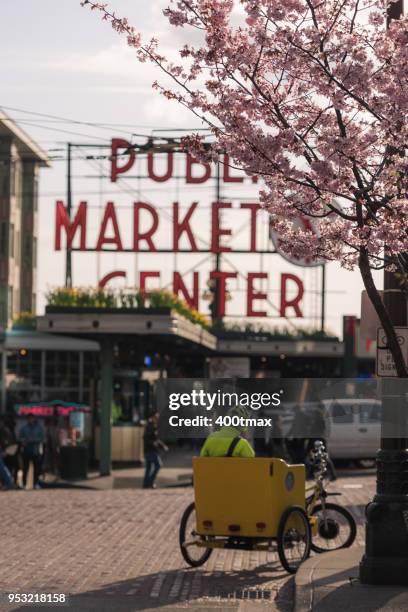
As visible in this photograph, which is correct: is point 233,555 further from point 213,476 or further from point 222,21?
point 222,21

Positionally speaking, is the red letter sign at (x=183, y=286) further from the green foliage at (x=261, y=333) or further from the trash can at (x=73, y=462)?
the trash can at (x=73, y=462)

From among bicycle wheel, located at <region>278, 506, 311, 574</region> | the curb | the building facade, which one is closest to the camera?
the curb

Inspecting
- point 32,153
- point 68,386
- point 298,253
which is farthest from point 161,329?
point 32,153

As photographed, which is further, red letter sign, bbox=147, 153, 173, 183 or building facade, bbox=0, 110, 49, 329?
building facade, bbox=0, 110, 49, 329

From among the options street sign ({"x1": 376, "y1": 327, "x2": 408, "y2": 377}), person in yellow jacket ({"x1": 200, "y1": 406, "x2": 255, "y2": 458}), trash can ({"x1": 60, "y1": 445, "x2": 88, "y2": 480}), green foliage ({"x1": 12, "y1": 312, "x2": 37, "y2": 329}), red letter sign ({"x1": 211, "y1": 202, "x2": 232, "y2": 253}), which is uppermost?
red letter sign ({"x1": 211, "y1": 202, "x2": 232, "y2": 253})

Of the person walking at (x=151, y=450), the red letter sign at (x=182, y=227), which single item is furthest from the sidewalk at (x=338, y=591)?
the red letter sign at (x=182, y=227)

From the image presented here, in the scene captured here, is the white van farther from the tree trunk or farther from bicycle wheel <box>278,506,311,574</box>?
the tree trunk

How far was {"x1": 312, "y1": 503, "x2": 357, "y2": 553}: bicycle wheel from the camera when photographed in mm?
15797

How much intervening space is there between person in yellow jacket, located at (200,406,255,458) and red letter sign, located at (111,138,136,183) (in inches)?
1409

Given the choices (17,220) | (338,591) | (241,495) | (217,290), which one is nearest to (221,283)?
(217,290)

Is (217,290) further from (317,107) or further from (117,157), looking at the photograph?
(317,107)

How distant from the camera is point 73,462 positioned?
104 ft

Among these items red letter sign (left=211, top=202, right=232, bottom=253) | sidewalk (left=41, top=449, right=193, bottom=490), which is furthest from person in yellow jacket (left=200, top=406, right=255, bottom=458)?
red letter sign (left=211, top=202, right=232, bottom=253)

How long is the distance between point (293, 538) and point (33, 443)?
15009 mm
